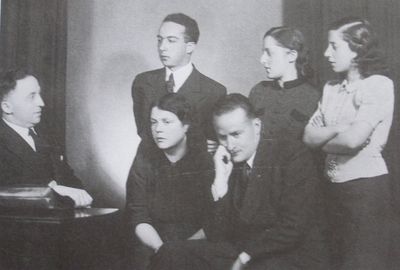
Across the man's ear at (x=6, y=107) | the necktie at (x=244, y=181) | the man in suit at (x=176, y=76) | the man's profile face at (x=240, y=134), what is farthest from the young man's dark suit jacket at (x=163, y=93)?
the man's ear at (x=6, y=107)

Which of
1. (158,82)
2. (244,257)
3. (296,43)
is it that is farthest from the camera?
(158,82)

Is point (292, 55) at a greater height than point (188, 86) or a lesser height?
greater

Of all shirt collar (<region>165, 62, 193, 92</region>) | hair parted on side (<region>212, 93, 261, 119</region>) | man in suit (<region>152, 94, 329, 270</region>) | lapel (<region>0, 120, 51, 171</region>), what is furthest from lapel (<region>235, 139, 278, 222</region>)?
lapel (<region>0, 120, 51, 171</region>)

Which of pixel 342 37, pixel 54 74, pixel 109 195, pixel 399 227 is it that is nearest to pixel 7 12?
pixel 54 74

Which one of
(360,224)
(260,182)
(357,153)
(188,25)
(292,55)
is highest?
(188,25)

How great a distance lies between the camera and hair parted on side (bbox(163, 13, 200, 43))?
5.90 ft

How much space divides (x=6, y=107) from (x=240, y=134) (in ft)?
2.85

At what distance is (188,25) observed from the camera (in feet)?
→ 5.92

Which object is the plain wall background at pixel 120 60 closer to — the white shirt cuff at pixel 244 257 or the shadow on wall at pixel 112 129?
the shadow on wall at pixel 112 129

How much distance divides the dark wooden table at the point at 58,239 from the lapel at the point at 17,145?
0.19 meters

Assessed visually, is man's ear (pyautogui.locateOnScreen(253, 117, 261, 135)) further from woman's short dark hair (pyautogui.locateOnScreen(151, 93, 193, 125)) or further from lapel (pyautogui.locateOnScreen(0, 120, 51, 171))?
lapel (pyautogui.locateOnScreen(0, 120, 51, 171))

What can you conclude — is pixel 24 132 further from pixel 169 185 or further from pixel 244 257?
pixel 244 257

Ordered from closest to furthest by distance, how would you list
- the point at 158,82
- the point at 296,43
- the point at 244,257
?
the point at 244,257, the point at 296,43, the point at 158,82

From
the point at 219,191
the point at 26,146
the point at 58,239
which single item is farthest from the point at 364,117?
the point at 26,146
